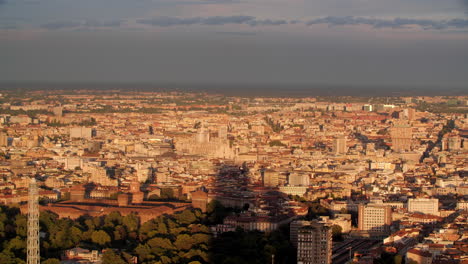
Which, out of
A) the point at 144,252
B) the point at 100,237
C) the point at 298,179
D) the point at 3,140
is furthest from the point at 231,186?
the point at 3,140

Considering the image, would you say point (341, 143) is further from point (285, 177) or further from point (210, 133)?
point (285, 177)

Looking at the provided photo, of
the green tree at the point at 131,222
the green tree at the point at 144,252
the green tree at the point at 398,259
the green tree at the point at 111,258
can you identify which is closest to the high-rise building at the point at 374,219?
the green tree at the point at 398,259

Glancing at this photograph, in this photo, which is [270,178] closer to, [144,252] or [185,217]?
[185,217]

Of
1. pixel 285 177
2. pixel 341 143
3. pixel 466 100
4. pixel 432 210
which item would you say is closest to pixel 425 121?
pixel 466 100

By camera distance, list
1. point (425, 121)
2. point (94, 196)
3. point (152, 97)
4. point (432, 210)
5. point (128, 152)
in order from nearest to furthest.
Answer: point (432, 210) < point (94, 196) < point (128, 152) < point (425, 121) < point (152, 97)

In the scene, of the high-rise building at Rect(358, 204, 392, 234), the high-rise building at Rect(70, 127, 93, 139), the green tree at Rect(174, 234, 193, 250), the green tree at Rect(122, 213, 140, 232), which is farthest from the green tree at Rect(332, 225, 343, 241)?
the high-rise building at Rect(70, 127, 93, 139)

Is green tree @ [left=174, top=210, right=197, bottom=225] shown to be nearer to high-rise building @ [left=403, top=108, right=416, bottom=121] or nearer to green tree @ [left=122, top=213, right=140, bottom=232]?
green tree @ [left=122, top=213, right=140, bottom=232]
